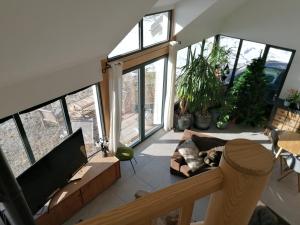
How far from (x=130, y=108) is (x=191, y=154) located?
1.73 m

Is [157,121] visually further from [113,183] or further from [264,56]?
[264,56]

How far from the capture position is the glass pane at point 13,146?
3.45m

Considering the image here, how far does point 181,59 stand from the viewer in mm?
6379

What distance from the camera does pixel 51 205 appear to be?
3762mm

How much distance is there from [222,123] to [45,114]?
14.6 feet

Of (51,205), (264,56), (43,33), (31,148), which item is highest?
(43,33)

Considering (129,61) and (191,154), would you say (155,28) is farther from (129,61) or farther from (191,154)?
(191,154)

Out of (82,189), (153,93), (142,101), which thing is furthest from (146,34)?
(82,189)

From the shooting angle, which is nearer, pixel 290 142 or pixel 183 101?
pixel 290 142

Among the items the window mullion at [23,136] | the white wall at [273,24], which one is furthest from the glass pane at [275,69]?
the window mullion at [23,136]

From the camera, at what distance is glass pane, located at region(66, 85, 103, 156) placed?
4324mm

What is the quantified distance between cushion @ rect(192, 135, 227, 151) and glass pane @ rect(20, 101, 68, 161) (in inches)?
105

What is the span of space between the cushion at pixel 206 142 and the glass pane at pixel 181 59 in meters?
1.94

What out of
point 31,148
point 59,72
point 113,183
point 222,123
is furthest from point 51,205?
point 222,123
